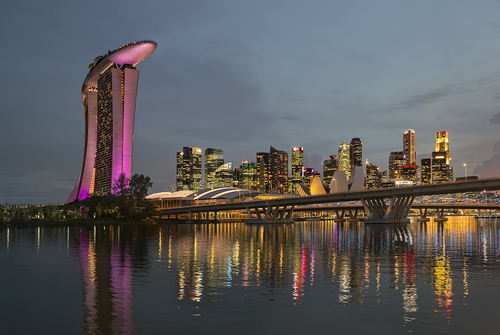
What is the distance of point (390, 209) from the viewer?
132 m

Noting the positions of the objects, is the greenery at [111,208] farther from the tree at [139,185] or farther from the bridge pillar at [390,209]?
the bridge pillar at [390,209]

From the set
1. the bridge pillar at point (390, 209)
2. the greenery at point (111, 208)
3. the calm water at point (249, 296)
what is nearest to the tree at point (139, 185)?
the greenery at point (111, 208)

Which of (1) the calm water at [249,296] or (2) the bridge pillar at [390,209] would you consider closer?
(1) the calm water at [249,296]

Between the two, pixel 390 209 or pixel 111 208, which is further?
pixel 111 208

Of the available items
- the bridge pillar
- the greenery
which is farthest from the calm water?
the greenery

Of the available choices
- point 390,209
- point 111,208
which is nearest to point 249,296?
point 390,209

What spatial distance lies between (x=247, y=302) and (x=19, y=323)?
351 inches

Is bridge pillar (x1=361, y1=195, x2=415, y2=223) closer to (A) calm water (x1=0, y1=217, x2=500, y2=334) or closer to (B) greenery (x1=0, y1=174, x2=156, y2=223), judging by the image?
(B) greenery (x1=0, y1=174, x2=156, y2=223)

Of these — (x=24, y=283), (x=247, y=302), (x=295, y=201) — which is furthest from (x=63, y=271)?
(x=295, y=201)

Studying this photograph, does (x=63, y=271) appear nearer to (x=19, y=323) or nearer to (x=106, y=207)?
(x=19, y=323)

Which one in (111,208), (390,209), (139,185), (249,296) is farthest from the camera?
(139,185)

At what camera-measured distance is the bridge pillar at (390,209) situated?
432 feet

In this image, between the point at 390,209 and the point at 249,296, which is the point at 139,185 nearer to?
the point at 390,209

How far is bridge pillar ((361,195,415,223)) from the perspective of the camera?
13175 centimetres
